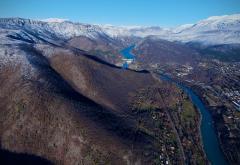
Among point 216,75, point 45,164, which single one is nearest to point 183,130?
point 45,164

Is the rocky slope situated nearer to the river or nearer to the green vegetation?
Result: the green vegetation

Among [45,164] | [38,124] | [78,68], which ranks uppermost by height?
[78,68]

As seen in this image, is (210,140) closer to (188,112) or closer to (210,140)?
(210,140)

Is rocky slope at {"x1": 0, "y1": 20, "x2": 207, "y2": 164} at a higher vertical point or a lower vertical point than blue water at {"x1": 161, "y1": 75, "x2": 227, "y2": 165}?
higher

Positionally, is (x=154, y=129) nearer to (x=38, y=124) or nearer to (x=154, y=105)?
(x=154, y=105)

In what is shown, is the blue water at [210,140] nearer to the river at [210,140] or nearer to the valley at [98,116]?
the river at [210,140]

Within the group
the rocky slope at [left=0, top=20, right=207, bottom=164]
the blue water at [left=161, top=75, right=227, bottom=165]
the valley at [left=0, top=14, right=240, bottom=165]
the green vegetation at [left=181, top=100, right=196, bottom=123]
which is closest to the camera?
the rocky slope at [left=0, top=20, right=207, bottom=164]

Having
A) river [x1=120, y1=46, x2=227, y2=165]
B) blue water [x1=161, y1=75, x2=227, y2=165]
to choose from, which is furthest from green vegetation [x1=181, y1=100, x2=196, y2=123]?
blue water [x1=161, y1=75, x2=227, y2=165]

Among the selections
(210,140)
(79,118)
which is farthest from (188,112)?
(79,118)

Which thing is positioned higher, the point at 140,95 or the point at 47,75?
the point at 47,75

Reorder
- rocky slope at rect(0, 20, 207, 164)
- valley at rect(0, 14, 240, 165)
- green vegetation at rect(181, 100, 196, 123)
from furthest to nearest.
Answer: green vegetation at rect(181, 100, 196, 123)
valley at rect(0, 14, 240, 165)
rocky slope at rect(0, 20, 207, 164)

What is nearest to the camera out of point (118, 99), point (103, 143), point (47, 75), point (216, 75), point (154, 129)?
point (103, 143)
